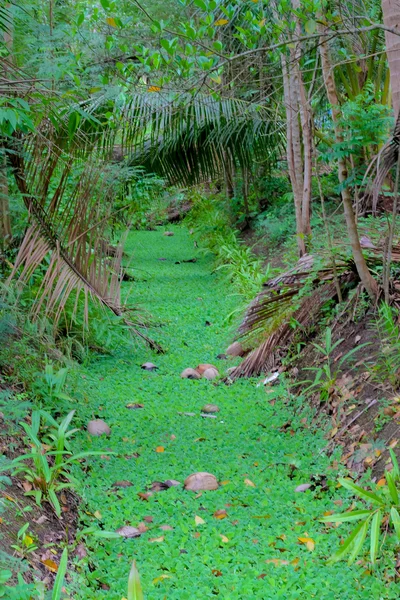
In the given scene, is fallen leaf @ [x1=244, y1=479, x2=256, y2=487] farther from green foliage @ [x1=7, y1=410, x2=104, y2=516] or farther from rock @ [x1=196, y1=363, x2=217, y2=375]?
rock @ [x1=196, y1=363, x2=217, y2=375]

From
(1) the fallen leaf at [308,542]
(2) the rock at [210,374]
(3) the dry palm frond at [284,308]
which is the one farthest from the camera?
(2) the rock at [210,374]

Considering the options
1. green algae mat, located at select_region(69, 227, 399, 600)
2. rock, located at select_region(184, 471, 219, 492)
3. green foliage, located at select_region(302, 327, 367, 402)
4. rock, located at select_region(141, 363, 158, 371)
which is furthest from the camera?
rock, located at select_region(141, 363, 158, 371)

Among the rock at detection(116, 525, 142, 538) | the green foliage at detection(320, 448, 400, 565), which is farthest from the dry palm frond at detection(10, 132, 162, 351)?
the green foliage at detection(320, 448, 400, 565)

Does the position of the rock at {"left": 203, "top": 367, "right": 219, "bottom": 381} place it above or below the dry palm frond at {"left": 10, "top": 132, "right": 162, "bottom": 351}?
below

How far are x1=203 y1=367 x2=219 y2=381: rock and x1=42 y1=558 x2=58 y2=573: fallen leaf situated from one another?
7.76 feet

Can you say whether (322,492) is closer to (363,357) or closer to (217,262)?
(363,357)

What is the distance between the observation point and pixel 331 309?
421 cm

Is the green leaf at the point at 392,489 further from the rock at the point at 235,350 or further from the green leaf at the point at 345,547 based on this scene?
the rock at the point at 235,350

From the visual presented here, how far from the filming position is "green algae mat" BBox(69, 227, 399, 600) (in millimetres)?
2326

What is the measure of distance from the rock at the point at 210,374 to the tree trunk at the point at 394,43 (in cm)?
213

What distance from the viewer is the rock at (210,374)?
4.58m

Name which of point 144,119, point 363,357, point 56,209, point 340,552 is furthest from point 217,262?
point 340,552

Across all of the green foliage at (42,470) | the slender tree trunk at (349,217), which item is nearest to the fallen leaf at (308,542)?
the green foliage at (42,470)

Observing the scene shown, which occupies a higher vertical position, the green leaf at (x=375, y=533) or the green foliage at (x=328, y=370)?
the green leaf at (x=375, y=533)
